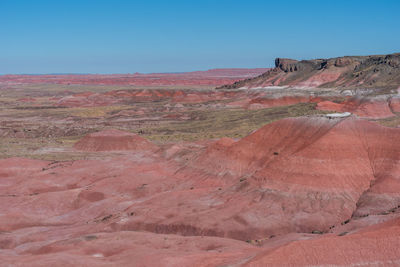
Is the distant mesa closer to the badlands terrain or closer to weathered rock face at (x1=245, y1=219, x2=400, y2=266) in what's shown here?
the badlands terrain

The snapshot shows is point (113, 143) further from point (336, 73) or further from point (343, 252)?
point (336, 73)

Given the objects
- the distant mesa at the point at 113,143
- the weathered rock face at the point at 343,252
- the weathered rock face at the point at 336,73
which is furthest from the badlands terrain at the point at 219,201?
the weathered rock face at the point at 336,73

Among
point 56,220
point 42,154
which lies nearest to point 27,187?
point 56,220

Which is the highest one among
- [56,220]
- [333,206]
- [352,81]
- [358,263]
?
[352,81]

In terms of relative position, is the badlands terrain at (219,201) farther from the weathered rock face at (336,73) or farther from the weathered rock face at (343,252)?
the weathered rock face at (336,73)

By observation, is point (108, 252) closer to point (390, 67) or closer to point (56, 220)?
point (56, 220)

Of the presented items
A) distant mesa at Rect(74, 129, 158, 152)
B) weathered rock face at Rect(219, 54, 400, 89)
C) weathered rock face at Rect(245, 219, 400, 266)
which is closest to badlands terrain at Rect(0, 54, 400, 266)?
weathered rock face at Rect(245, 219, 400, 266)
